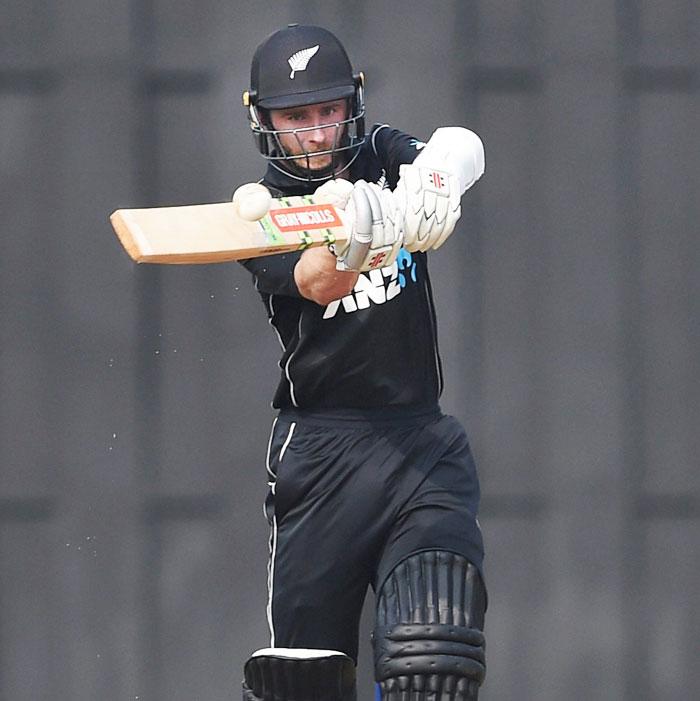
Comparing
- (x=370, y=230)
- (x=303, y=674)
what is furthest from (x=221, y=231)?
(x=303, y=674)

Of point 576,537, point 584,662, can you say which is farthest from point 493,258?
point 584,662

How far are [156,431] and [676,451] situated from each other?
4.28 ft

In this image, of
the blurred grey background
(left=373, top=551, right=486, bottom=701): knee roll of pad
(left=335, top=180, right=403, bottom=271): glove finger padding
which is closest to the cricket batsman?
(left=373, top=551, right=486, bottom=701): knee roll of pad

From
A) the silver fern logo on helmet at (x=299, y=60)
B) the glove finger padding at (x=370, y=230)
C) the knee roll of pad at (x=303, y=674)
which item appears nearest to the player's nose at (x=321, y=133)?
the silver fern logo on helmet at (x=299, y=60)

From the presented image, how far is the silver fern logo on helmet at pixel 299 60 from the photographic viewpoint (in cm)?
322

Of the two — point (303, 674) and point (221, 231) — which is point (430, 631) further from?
point (221, 231)

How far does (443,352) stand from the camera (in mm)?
4512

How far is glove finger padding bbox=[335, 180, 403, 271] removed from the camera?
2857mm

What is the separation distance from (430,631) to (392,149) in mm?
907

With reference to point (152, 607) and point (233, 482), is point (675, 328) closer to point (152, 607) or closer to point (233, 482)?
point (233, 482)

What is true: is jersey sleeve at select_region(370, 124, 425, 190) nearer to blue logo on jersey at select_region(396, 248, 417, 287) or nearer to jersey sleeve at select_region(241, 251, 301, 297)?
blue logo on jersey at select_region(396, 248, 417, 287)

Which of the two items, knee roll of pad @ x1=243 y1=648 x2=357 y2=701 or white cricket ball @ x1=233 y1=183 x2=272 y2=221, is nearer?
white cricket ball @ x1=233 y1=183 x2=272 y2=221

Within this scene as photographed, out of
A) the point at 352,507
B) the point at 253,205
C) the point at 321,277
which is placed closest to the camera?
the point at 253,205

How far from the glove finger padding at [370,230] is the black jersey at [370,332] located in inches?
14.4
